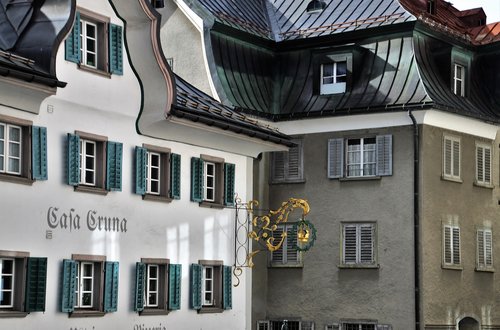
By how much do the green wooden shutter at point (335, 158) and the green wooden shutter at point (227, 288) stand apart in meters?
9.01

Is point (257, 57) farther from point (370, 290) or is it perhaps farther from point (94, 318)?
point (94, 318)

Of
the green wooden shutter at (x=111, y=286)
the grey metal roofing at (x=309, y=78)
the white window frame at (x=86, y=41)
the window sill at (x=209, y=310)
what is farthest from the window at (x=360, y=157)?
the white window frame at (x=86, y=41)

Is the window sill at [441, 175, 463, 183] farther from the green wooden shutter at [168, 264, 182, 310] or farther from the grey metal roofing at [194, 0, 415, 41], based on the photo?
the green wooden shutter at [168, 264, 182, 310]

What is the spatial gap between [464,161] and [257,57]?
298 inches

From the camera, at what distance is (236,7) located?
44062mm

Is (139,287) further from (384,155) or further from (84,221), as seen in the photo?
(384,155)

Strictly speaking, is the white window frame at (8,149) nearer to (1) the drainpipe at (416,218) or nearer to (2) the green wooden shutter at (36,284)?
(2) the green wooden shutter at (36,284)

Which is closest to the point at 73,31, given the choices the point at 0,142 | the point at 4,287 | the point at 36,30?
the point at 36,30

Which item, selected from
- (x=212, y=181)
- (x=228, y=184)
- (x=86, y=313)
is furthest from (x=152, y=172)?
(x=86, y=313)

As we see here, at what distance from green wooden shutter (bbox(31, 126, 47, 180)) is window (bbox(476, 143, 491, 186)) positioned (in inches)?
756

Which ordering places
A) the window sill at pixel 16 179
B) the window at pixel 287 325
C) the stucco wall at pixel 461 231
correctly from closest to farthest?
1. the window sill at pixel 16 179
2. the stucco wall at pixel 461 231
3. the window at pixel 287 325

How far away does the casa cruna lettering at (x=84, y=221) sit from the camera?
27.0 meters

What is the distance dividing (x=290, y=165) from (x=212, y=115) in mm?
11687

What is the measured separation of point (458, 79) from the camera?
42.8 m
